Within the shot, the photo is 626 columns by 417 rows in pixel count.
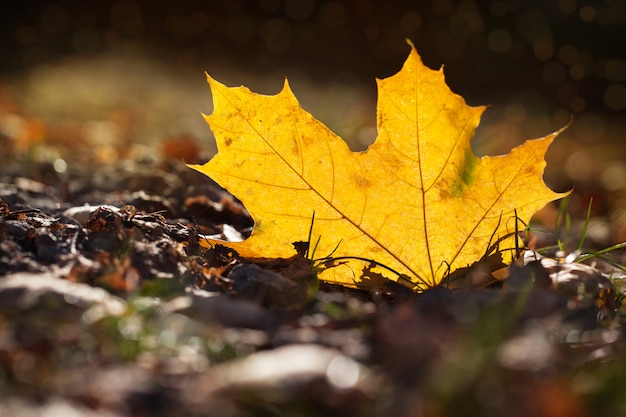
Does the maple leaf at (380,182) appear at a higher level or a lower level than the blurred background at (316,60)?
lower

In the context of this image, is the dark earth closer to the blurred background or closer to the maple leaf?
the maple leaf

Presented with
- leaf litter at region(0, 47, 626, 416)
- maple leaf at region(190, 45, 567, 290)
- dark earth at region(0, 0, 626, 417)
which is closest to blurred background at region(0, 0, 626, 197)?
dark earth at region(0, 0, 626, 417)

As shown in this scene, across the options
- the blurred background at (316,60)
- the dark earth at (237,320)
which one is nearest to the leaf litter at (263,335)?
the dark earth at (237,320)

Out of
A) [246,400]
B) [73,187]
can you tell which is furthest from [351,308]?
[73,187]

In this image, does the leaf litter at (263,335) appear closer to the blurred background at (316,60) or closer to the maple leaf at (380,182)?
the maple leaf at (380,182)

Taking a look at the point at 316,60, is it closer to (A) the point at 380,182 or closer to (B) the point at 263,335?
(A) the point at 380,182

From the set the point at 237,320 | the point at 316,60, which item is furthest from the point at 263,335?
the point at 316,60

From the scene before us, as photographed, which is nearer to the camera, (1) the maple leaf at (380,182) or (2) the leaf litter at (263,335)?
(2) the leaf litter at (263,335)
